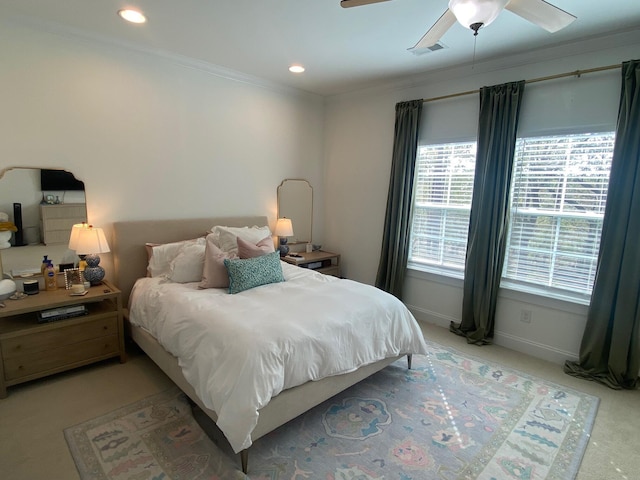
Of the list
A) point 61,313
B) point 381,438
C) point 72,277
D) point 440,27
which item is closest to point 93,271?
point 72,277

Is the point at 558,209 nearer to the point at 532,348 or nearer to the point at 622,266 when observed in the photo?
the point at 622,266

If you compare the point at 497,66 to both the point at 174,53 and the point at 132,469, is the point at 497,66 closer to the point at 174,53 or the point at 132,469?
the point at 174,53

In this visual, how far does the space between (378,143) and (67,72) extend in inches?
125

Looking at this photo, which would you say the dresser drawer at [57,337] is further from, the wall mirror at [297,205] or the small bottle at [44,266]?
the wall mirror at [297,205]

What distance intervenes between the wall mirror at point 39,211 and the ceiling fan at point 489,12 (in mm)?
2640

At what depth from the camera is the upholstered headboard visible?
3.15 m

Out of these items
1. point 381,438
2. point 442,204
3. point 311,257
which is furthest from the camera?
point 311,257

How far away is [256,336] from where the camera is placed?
192cm

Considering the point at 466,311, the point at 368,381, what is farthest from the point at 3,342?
the point at 466,311

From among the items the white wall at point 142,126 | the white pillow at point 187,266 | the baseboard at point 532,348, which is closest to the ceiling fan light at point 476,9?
the white pillow at point 187,266

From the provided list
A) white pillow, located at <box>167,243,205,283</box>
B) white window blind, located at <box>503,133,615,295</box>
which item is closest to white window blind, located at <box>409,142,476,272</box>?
white window blind, located at <box>503,133,615,295</box>

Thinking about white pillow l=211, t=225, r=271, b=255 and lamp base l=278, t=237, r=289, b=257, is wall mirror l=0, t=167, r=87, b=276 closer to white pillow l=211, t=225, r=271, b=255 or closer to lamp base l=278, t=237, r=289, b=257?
white pillow l=211, t=225, r=271, b=255

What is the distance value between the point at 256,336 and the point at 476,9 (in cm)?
196

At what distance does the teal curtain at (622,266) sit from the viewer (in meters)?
2.61
